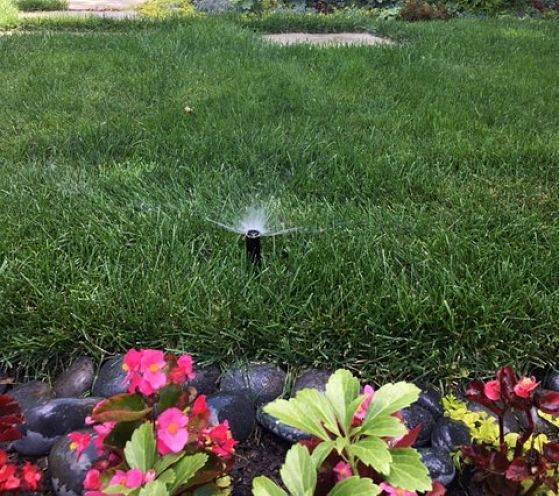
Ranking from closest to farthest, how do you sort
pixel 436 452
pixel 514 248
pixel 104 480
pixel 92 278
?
pixel 104 480, pixel 436 452, pixel 92 278, pixel 514 248

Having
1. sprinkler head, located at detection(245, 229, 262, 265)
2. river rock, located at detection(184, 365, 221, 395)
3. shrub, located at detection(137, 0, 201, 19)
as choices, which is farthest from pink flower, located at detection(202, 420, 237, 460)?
shrub, located at detection(137, 0, 201, 19)

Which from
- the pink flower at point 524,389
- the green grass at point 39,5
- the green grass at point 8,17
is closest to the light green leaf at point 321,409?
the pink flower at point 524,389

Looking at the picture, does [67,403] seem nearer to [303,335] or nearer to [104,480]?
[104,480]

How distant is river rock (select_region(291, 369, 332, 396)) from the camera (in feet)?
5.81

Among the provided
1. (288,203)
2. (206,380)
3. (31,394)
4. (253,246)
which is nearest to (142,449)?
(206,380)

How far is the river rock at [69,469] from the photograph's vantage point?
1.47 metres

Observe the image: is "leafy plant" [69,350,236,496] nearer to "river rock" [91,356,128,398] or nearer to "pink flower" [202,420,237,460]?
"pink flower" [202,420,237,460]

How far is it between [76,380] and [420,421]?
94cm

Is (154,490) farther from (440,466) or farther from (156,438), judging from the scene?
(440,466)

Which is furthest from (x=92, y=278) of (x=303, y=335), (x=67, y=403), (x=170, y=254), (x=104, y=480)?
(x=104, y=480)

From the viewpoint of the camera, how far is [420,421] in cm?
166

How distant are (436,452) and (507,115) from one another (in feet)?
7.90

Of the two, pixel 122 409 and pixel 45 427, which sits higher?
pixel 122 409

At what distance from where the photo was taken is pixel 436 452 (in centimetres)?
156
